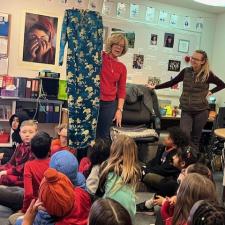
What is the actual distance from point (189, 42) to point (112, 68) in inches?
120

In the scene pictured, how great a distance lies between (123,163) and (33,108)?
2.84 meters

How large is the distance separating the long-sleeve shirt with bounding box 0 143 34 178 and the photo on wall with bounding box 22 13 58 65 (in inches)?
88.2

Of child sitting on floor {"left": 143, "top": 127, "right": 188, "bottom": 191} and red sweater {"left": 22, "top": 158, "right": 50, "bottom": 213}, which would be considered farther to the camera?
child sitting on floor {"left": 143, "top": 127, "right": 188, "bottom": 191}

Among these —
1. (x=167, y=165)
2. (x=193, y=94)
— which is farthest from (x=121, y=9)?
(x=167, y=165)

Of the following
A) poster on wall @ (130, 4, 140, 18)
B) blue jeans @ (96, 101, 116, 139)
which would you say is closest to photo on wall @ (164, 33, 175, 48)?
poster on wall @ (130, 4, 140, 18)

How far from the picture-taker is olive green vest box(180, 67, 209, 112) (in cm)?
385

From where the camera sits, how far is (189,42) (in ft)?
19.4

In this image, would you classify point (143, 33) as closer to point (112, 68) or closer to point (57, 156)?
point (112, 68)

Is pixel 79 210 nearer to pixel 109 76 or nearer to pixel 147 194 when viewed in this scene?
pixel 109 76

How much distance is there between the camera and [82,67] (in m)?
3.10

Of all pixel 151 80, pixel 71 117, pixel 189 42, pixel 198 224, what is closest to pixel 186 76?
pixel 71 117

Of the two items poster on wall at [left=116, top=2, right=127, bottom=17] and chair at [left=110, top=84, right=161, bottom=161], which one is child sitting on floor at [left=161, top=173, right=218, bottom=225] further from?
poster on wall at [left=116, top=2, right=127, bottom=17]

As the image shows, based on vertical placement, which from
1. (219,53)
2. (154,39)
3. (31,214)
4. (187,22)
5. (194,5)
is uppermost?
(194,5)

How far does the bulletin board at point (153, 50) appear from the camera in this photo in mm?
5465
